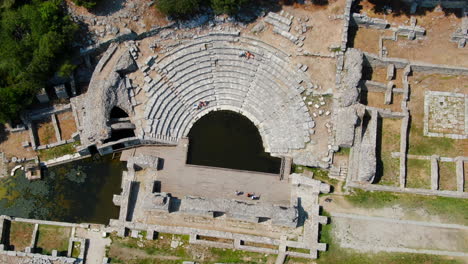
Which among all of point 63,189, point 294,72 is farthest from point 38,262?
point 294,72

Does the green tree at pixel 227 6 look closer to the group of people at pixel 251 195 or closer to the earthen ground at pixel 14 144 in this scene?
the group of people at pixel 251 195

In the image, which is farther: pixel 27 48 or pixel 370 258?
pixel 27 48

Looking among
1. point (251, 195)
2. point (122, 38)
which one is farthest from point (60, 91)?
point (251, 195)

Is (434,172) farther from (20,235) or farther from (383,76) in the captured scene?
(20,235)

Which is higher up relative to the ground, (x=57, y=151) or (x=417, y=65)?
(x=417, y=65)

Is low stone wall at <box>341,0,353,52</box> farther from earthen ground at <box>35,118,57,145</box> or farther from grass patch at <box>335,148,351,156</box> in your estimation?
earthen ground at <box>35,118,57,145</box>

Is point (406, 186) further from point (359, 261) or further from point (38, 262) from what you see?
point (38, 262)

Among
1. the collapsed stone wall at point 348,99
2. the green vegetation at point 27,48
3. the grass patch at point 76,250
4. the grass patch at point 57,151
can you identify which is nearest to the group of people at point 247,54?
the collapsed stone wall at point 348,99
